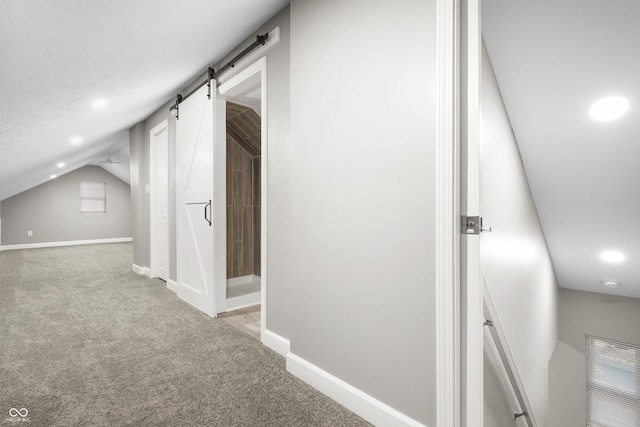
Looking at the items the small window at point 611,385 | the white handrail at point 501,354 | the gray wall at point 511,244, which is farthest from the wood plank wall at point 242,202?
the small window at point 611,385

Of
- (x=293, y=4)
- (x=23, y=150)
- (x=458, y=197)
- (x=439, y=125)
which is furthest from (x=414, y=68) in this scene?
(x=23, y=150)

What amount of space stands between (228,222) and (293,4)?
2.70m

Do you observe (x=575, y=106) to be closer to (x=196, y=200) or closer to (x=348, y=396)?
(x=348, y=396)

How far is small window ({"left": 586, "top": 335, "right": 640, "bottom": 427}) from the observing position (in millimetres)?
5215

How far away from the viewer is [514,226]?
2.91 m

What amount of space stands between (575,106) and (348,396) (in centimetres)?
274

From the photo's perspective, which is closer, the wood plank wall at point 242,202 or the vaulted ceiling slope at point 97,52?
the vaulted ceiling slope at point 97,52

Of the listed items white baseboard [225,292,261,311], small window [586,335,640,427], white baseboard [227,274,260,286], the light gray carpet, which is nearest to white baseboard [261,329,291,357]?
the light gray carpet

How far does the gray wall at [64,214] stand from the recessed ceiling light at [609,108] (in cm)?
1151

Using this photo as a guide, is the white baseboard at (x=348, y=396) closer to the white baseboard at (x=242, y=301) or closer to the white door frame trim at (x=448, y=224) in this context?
the white door frame trim at (x=448, y=224)

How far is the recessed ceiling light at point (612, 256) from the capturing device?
4.03 metres

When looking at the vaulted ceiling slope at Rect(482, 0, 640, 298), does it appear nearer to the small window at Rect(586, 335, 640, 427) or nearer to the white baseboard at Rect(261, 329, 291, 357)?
the small window at Rect(586, 335, 640, 427)

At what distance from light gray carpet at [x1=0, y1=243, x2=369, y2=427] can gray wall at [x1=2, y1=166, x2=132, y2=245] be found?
6.54m

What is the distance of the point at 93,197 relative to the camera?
378 inches
